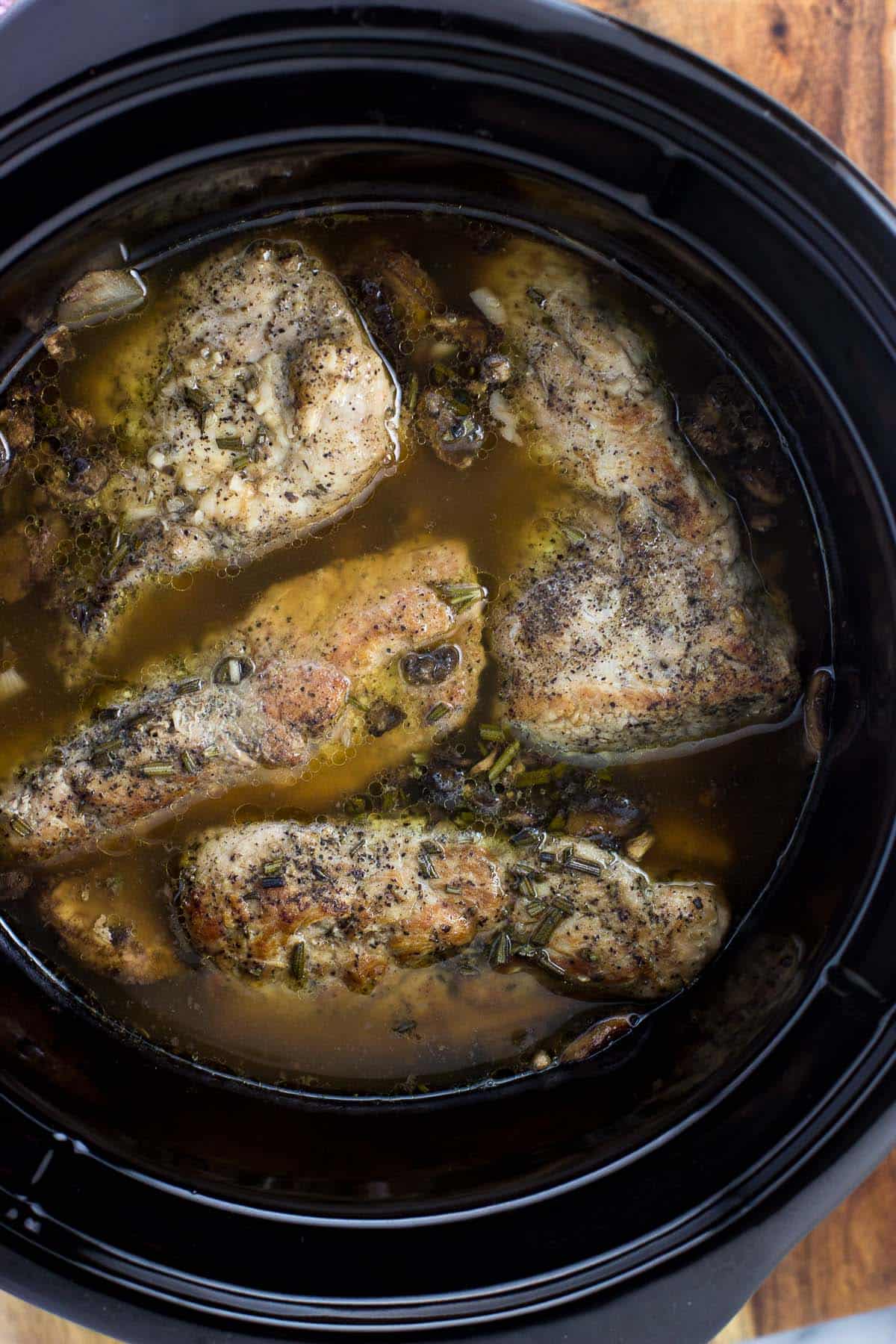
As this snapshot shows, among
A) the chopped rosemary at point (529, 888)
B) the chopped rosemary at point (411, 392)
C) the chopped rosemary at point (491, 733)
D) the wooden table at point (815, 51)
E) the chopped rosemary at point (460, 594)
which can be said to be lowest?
the chopped rosemary at point (529, 888)

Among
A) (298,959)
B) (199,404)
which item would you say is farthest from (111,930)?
(199,404)

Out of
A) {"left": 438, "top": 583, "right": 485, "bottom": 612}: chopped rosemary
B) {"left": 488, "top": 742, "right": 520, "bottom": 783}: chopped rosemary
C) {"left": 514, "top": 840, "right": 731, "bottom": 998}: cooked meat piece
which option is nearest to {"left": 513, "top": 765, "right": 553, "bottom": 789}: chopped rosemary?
{"left": 488, "top": 742, "right": 520, "bottom": 783}: chopped rosemary

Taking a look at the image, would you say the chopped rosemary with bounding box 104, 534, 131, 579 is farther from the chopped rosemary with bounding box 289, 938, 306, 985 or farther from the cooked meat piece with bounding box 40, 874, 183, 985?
the chopped rosemary with bounding box 289, 938, 306, 985

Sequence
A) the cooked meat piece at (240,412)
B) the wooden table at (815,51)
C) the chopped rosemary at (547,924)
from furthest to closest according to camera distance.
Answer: the chopped rosemary at (547,924)
the cooked meat piece at (240,412)
the wooden table at (815,51)

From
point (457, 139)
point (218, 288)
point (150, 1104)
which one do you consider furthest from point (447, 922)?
point (457, 139)

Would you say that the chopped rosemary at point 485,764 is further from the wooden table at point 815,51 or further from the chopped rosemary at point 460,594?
the wooden table at point 815,51

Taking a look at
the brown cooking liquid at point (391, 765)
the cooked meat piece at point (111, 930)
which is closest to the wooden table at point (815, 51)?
the brown cooking liquid at point (391, 765)
